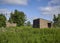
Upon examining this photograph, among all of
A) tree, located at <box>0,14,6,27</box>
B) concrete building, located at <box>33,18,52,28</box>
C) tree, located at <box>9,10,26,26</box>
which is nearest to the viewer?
concrete building, located at <box>33,18,52,28</box>

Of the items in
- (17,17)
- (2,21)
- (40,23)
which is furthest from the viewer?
(17,17)

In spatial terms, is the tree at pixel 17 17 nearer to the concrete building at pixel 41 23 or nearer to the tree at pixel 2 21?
the tree at pixel 2 21

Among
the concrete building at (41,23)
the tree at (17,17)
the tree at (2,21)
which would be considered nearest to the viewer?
the concrete building at (41,23)

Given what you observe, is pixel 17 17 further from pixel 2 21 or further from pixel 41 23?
pixel 41 23

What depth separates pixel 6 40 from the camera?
11586mm

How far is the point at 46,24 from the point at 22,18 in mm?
14502

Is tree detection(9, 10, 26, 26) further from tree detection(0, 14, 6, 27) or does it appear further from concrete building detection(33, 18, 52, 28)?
concrete building detection(33, 18, 52, 28)

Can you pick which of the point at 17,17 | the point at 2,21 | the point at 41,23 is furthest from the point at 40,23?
the point at 17,17

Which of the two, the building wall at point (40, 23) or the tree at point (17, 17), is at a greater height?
the tree at point (17, 17)

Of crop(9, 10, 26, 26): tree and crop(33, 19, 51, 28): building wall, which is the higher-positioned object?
crop(9, 10, 26, 26): tree

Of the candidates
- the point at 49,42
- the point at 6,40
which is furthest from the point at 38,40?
the point at 6,40

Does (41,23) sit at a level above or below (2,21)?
below

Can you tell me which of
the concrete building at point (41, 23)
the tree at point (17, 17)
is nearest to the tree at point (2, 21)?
the tree at point (17, 17)

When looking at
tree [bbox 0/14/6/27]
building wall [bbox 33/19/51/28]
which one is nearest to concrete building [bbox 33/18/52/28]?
building wall [bbox 33/19/51/28]
